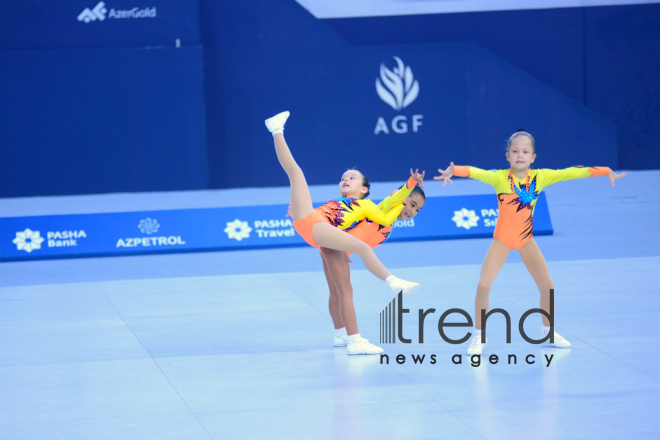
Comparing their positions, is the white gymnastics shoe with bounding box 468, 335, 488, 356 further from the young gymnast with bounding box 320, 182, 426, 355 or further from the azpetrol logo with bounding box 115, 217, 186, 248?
the azpetrol logo with bounding box 115, 217, 186, 248

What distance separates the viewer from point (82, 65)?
14688mm

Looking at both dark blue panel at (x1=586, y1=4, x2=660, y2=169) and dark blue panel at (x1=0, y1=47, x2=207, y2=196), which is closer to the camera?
dark blue panel at (x1=0, y1=47, x2=207, y2=196)

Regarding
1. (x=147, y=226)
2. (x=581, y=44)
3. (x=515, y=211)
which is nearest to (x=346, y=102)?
(x=581, y=44)

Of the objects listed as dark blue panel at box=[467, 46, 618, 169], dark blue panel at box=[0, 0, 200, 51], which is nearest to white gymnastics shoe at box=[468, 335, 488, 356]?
dark blue panel at box=[0, 0, 200, 51]

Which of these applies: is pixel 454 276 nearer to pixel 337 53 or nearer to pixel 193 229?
pixel 193 229

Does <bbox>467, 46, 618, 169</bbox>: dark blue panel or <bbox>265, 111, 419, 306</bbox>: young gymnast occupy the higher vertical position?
<bbox>467, 46, 618, 169</bbox>: dark blue panel

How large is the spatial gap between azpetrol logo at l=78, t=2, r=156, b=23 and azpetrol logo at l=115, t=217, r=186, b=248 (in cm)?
654

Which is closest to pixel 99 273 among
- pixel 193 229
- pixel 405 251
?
pixel 193 229

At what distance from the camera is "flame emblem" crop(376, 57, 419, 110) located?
1595cm

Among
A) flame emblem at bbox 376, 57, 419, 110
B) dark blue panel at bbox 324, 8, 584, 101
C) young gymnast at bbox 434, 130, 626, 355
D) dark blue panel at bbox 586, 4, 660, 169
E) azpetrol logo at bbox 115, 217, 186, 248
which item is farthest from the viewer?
dark blue panel at bbox 586, 4, 660, 169

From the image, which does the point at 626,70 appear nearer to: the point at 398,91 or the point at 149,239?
the point at 398,91

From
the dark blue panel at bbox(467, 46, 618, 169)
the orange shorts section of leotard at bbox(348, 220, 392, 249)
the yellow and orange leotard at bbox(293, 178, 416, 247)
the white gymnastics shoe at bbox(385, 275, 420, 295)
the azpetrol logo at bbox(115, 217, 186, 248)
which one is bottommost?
the white gymnastics shoe at bbox(385, 275, 420, 295)

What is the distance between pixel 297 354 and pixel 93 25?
11.3 metres

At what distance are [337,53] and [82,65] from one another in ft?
15.8
